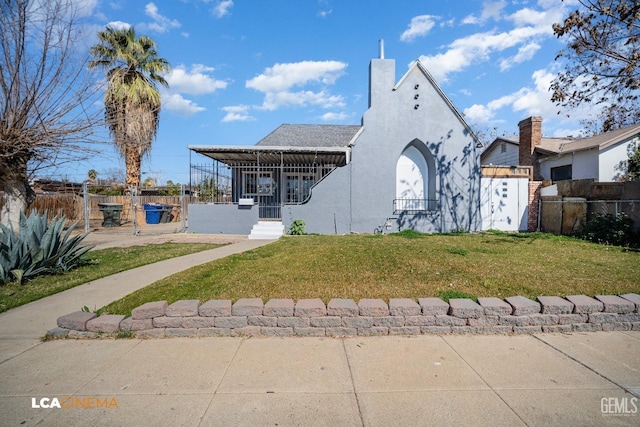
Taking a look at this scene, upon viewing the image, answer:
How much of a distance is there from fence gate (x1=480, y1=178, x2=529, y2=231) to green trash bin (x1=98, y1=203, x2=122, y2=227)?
19201 millimetres

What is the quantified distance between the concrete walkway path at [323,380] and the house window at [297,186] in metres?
13.8

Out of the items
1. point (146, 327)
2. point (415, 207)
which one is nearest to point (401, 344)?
point (146, 327)

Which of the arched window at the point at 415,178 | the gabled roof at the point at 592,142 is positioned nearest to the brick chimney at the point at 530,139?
the gabled roof at the point at 592,142

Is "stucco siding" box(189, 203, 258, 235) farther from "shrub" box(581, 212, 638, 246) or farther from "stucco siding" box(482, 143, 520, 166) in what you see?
"stucco siding" box(482, 143, 520, 166)

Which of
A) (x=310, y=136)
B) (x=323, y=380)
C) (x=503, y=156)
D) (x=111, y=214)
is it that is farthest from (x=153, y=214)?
(x=503, y=156)

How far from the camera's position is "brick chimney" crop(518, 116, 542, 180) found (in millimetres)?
18625

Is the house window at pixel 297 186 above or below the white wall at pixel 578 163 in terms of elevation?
below

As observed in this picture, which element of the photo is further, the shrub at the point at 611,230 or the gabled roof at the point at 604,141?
the gabled roof at the point at 604,141

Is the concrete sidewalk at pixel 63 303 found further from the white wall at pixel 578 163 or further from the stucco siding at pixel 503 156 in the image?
the stucco siding at pixel 503 156

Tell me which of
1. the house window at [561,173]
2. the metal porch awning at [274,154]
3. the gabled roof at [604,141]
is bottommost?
the house window at [561,173]

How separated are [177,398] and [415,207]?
42.6 feet

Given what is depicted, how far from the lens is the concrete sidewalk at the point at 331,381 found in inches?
104

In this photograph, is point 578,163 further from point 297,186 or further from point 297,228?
point 297,228

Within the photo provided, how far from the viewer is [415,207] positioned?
14.5m
